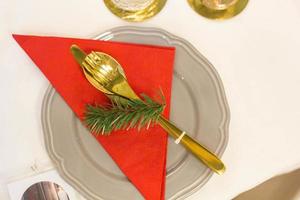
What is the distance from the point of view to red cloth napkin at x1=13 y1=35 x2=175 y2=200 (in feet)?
1.98

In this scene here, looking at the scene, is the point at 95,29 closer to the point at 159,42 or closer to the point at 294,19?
the point at 159,42

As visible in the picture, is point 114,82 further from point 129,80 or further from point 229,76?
point 229,76

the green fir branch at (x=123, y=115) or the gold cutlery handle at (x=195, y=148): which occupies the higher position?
the green fir branch at (x=123, y=115)

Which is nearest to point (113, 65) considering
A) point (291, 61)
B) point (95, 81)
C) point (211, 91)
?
point (95, 81)

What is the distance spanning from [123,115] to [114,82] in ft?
0.16

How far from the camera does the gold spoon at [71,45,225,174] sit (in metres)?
0.60

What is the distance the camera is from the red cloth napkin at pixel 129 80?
0.60 meters

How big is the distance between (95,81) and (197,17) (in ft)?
0.55

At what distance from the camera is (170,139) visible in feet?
2.01

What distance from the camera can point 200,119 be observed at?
24.1 inches

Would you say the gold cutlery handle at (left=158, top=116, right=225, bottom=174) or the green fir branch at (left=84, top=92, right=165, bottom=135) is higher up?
the green fir branch at (left=84, top=92, right=165, bottom=135)

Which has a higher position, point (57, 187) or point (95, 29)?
point (95, 29)

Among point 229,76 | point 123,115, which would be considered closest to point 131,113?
point 123,115

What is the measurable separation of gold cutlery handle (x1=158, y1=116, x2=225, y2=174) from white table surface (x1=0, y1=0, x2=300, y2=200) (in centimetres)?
2
